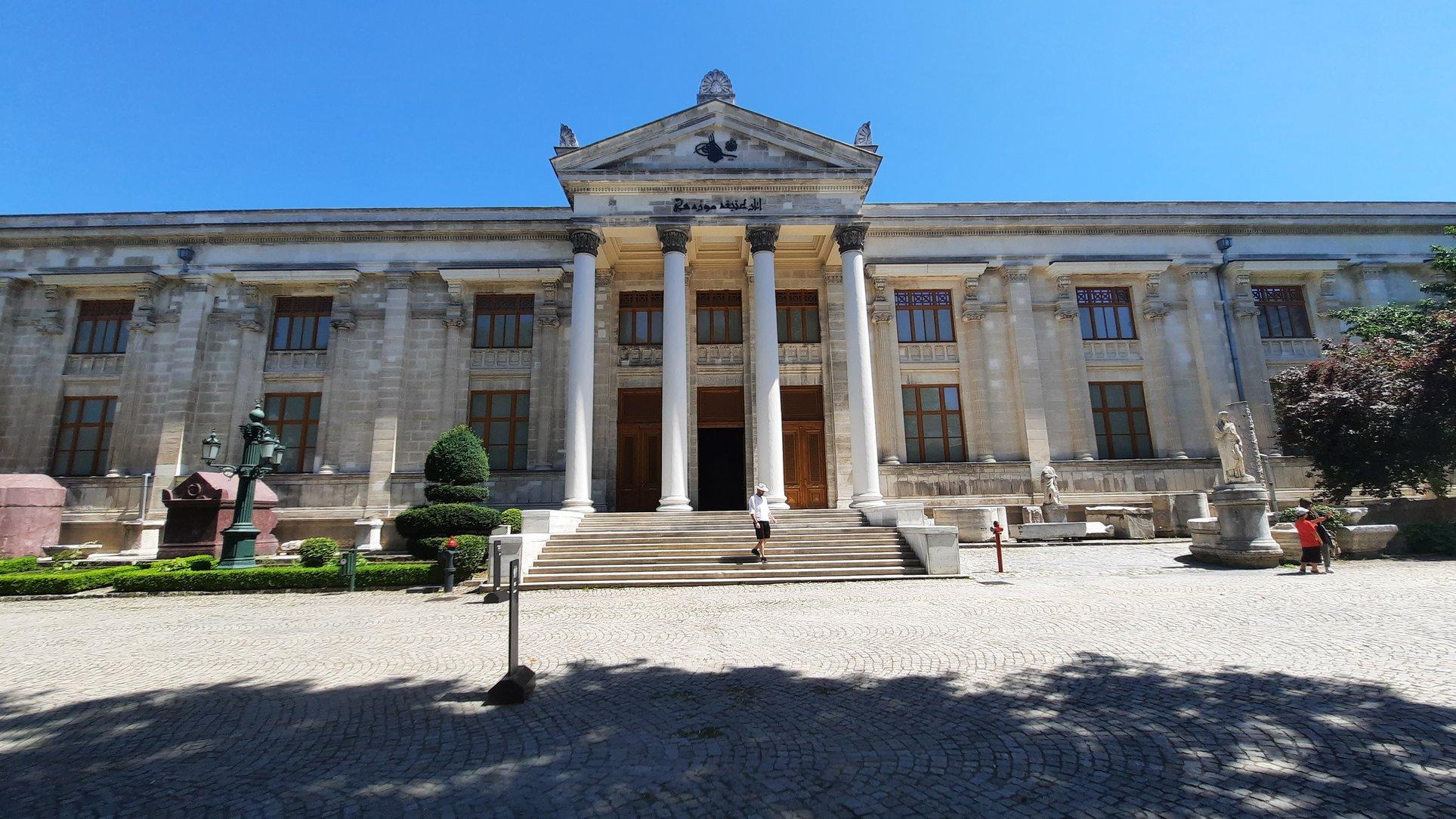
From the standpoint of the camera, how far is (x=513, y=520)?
16.1 m

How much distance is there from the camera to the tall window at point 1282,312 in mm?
23219

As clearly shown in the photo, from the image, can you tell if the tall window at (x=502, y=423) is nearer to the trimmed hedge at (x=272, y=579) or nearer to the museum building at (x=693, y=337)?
the museum building at (x=693, y=337)

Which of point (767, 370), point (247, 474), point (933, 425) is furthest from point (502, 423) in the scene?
point (933, 425)

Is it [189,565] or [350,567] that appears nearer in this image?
[350,567]

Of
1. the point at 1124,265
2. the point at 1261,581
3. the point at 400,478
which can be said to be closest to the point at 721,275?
the point at 400,478

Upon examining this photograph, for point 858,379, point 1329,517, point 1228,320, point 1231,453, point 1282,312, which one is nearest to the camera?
point 1231,453

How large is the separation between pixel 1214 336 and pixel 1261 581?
15459 millimetres

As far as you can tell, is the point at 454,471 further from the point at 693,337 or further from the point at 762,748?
the point at 762,748

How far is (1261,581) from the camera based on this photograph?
10828 mm

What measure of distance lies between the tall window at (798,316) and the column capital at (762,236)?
3.79m

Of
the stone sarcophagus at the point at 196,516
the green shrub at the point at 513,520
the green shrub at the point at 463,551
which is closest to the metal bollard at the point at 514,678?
the green shrub at the point at 463,551

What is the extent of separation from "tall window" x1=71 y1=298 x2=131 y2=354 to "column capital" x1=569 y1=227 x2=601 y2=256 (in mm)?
17138

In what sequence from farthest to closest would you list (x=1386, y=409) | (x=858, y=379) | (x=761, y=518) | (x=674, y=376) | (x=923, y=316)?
(x=923, y=316) < (x=858, y=379) < (x=674, y=376) < (x=1386, y=409) < (x=761, y=518)

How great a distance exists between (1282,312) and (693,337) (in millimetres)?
22413
